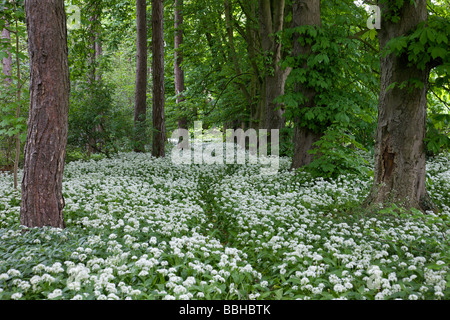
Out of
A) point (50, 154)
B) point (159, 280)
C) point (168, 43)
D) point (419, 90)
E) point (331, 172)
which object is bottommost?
point (159, 280)

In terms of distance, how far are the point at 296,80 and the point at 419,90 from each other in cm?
357

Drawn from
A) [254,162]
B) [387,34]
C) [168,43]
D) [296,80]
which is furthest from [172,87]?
[387,34]

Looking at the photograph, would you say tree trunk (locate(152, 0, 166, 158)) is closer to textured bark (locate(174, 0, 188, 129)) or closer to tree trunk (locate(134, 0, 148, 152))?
tree trunk (locate(134, 0, 148, 152))

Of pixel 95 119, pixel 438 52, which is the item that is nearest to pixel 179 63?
pixel 95 119

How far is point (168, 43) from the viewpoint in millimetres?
20688

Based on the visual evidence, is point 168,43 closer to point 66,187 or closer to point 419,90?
point 66,187

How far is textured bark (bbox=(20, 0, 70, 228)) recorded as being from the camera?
4.88 metres

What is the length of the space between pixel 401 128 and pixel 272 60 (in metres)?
8.35

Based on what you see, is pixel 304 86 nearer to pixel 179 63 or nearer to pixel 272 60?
pixel 272 60

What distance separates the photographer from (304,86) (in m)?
9.38

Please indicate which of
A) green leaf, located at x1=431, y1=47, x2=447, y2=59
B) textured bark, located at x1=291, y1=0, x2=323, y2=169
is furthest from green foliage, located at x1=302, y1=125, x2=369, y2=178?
green leaf, located at x1=431, y1=47, x2=447, y2=59

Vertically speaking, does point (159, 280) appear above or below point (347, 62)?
below

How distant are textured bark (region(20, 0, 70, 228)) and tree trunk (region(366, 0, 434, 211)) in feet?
17.7
